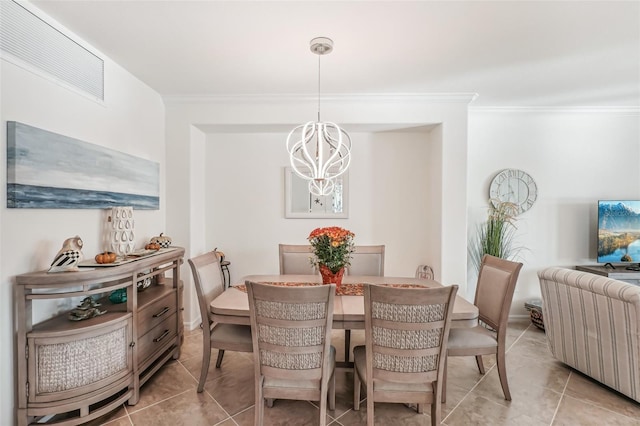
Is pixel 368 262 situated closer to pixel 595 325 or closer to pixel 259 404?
pixel 259 404

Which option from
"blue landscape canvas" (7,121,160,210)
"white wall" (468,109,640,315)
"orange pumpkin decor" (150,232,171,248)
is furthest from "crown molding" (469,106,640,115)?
"blue landscape canvas" (7,121,160,210)

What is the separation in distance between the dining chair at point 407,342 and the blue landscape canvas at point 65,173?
2.13m

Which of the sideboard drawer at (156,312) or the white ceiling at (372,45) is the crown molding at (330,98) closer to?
the white ceiling at (372,45)

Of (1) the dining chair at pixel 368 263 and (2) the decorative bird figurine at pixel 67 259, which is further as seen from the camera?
(1) the dining chair at pixel 368 263

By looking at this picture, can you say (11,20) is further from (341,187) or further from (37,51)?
(341,187)

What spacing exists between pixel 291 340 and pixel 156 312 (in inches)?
56.4

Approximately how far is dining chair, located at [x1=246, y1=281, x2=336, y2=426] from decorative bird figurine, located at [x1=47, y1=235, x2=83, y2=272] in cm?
112

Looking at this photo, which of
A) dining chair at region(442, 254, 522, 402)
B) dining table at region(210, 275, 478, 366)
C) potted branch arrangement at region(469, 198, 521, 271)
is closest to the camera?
dining table at region(210, 275, 478, 366)

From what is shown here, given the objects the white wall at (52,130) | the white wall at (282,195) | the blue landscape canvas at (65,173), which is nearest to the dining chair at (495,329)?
the white wall at (282,195)

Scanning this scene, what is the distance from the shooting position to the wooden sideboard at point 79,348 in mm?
1731

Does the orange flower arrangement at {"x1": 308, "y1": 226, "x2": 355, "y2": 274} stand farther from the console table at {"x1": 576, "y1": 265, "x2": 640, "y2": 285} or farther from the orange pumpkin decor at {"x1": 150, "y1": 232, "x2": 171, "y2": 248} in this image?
the console table at {"x1": 576, "y1": 265, "x2": 640, "y2": 285}

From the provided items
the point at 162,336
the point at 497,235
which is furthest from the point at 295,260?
the point at 497,235

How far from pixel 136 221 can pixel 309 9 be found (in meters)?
2.45

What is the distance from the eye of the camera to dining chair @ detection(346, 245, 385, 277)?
10.1ft
